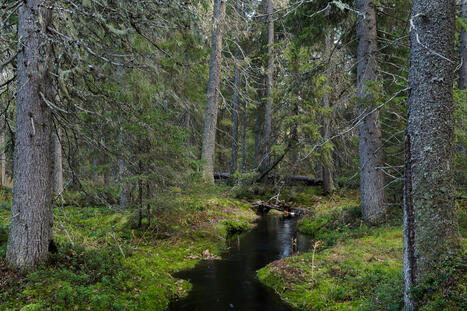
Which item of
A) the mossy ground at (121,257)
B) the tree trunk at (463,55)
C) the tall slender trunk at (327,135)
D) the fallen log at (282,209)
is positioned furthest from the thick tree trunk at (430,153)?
the fallen log at (282,209)

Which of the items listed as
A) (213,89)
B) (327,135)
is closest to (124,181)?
(213,89)

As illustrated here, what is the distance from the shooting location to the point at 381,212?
9.42 meters

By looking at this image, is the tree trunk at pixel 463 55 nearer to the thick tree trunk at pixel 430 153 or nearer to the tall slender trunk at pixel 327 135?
the tall slender trunk at pixel 327 135

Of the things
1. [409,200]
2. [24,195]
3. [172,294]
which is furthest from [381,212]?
[24,195]

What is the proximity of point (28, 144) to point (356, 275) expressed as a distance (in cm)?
660

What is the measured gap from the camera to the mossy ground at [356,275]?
13.9 feet

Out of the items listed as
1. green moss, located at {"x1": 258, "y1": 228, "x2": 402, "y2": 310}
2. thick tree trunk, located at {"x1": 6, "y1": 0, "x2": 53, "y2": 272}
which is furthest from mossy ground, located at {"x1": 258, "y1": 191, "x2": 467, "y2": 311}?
thick tree trunk, located at {"x1": 6, "y1": 0, "x2": 53, "y2": 272}

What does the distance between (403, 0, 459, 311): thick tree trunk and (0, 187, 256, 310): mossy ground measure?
15.1 ft

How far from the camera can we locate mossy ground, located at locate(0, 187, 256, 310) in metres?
4.91

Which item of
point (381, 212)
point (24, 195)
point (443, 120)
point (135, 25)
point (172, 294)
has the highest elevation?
point (135, 25)

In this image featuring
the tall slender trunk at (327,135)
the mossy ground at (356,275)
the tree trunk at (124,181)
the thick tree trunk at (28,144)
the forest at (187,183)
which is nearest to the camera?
the forest at (187,183)

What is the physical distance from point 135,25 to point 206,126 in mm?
8984

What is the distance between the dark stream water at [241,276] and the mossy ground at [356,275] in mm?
398

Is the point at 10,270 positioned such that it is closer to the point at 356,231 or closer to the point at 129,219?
the point at 129,219
